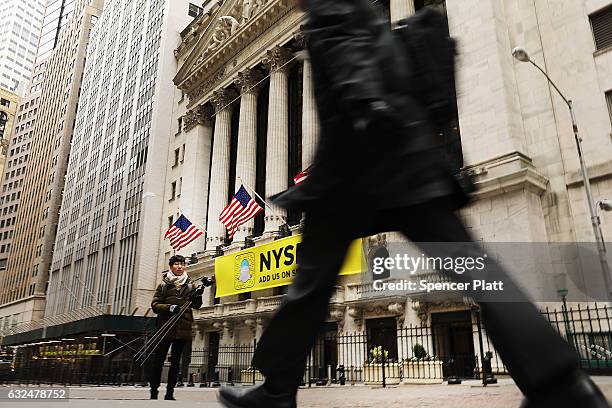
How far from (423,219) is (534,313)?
1.92 ft

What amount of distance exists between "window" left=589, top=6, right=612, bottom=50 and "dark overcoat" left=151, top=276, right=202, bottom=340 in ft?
55.1

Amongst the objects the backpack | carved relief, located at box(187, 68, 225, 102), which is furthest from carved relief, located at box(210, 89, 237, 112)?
the backpack

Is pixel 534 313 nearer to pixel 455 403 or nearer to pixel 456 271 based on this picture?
pixel 456 271

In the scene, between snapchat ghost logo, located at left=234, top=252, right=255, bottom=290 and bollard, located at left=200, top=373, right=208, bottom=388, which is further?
snapchat ghost logo, located at left=234, top=252, right=255, bottom=290

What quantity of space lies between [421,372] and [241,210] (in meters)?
11.8

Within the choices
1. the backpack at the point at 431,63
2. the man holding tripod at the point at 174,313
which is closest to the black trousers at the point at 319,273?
the backpack at the point at 431,63

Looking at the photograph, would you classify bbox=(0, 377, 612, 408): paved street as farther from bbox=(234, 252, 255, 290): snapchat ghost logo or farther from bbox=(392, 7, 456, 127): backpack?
bbox=(234, 252, 255, 290): snapchat ghost logo

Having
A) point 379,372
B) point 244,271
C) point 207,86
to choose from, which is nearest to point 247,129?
point 207,86

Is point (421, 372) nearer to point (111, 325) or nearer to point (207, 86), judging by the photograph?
point (111, 325)

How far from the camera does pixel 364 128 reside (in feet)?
6.81

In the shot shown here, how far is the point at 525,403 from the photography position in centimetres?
182

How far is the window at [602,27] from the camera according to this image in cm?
1659

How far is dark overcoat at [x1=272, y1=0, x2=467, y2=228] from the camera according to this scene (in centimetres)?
212

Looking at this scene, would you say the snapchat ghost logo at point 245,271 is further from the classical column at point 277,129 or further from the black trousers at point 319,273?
the black trousers at point 319,273
